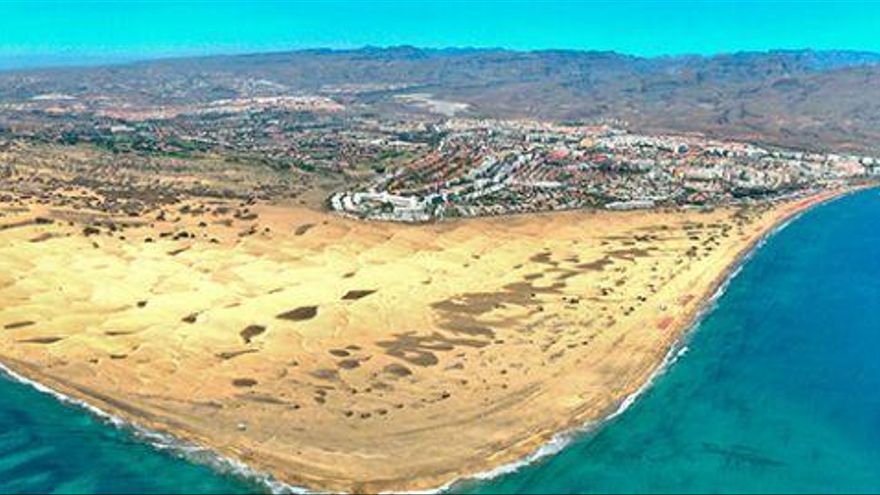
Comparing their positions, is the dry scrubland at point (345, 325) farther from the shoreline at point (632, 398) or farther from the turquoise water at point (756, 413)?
the turquoise water at point (756, 413)

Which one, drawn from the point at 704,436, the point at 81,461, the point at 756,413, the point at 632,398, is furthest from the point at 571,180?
the point at 81,461

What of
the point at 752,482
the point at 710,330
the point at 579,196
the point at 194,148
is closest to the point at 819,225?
the point at 579,196

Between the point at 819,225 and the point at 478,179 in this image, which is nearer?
the point at 819,225

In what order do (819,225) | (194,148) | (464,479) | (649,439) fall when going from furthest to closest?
1. (194,148)
2. (819,225)
3. (649,439)
4. (464,479)

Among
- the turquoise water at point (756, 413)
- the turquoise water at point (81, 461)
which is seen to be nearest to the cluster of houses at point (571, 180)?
the turquoise water at point (756, 413)

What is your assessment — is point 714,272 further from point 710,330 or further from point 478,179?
A: point 478,179

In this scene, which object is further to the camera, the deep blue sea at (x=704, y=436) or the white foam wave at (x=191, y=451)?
the deep blue sea at (x=704, y=436)
